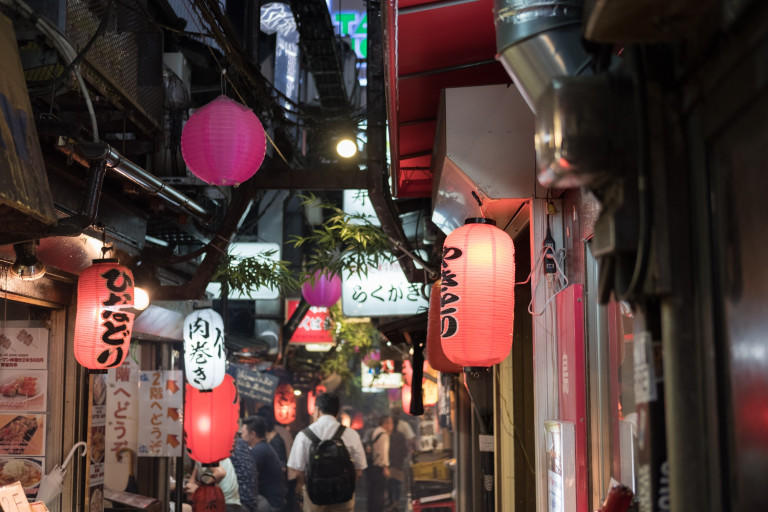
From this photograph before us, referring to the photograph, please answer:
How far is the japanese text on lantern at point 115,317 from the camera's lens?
359 inches

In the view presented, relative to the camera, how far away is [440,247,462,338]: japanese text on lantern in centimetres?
638

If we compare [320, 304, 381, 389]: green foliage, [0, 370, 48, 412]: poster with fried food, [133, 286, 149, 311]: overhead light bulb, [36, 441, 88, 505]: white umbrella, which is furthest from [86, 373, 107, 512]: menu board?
[320, 304, 381, 389]: green foliage

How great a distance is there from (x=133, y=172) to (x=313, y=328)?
644 inches

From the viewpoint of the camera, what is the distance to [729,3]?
2.17 m

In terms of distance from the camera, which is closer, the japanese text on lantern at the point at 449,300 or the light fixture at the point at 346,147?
the japanese text on lantern at the point at 449,300

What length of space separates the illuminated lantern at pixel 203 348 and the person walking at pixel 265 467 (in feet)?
15.9

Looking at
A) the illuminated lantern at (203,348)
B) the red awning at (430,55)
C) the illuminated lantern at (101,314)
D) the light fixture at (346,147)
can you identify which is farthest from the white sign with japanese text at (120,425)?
the red awning at (430,55)

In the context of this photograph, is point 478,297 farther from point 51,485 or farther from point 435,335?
point 51,485

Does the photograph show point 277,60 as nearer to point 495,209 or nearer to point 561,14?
point 495,209

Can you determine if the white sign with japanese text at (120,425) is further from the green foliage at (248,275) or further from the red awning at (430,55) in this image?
the red awning at (430,55)

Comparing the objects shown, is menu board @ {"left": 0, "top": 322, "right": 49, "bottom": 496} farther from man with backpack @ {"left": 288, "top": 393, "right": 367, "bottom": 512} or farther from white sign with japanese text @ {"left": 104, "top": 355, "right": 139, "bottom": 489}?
man with backpack @ {"left": 288, "top": 393, "right": 367, "bottom": 512}

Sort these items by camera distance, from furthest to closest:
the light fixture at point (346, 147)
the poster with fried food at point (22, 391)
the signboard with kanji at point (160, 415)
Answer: the signboard with kanji at point (160, 415) < the light fixture at point (346, 147) < the poster with fried food at point (22, 391)

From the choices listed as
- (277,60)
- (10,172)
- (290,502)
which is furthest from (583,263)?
(290,502)

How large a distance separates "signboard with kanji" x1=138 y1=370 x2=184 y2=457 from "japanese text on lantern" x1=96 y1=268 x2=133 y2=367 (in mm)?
4369
